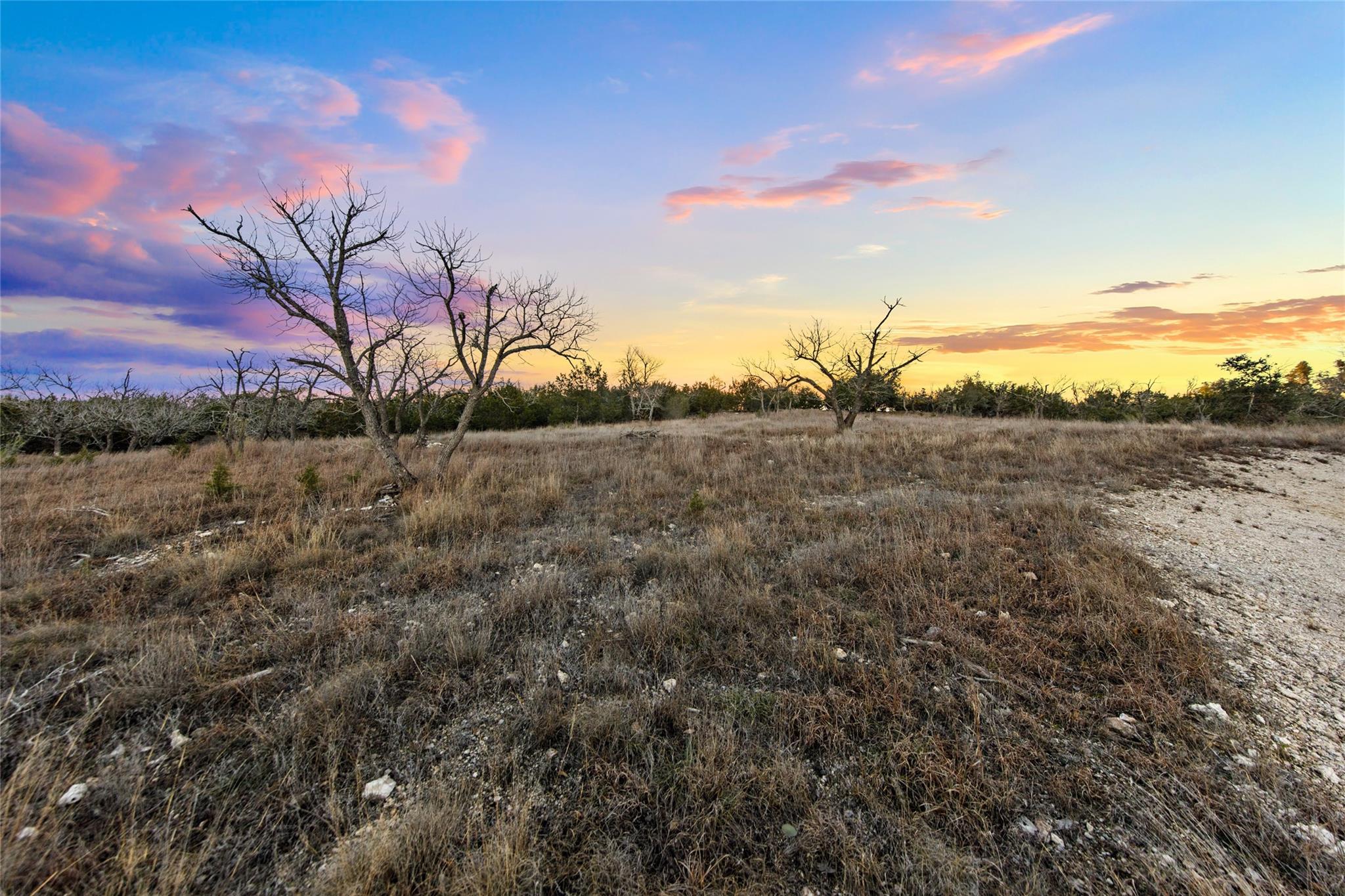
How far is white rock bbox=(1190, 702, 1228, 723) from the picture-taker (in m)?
3.06

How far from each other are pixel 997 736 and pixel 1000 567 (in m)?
2.74

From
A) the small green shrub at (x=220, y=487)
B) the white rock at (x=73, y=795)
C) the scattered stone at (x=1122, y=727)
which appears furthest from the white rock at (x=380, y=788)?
the small green shrub at (x=220, y=487)

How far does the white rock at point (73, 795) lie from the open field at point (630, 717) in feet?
0.14

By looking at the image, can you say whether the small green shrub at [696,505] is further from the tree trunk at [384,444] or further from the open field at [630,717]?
the tree trunk at [384,444]

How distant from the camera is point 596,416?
4200cm

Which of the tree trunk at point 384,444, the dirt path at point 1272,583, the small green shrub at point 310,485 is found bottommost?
the dirt path at point 1272,583

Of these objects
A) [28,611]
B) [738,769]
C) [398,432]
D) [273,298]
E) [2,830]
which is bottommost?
[738,769]

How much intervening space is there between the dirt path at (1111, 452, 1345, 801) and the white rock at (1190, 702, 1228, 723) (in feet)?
0.64

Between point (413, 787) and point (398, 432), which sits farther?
point (398, 432)

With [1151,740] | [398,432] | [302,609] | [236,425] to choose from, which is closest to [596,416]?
[236,425]

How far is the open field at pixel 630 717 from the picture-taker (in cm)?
217

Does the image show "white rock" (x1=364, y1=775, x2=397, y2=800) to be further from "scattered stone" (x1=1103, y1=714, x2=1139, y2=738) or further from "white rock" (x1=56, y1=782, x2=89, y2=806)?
"scattered stone" (x1=1103, y1=714, x2=1139, y2=738)

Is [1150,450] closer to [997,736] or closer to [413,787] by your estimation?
[997,736]

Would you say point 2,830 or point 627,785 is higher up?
point 2,830
